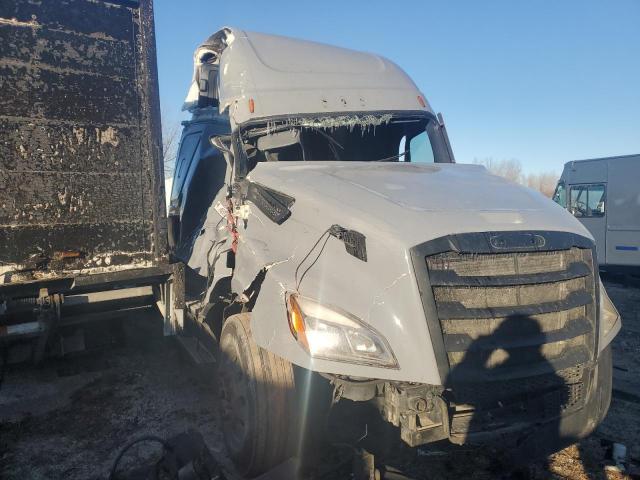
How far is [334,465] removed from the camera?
10.8ft

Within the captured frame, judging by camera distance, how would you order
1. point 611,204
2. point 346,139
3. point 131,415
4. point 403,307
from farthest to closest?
1. point 611,204
2. point 346,139
3. point 131,415
4. point 403,307

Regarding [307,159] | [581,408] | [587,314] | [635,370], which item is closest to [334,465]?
[581,408]

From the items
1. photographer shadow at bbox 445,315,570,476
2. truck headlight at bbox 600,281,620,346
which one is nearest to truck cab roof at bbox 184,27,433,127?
truck headlight at bbox 600,281,620,346

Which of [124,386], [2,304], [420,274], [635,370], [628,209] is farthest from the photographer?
[628,209]

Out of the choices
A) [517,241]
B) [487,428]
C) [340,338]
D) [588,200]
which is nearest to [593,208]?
[588,200]

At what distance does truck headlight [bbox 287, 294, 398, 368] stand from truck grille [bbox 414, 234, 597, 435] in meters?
0.34

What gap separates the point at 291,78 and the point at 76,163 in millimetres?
1970

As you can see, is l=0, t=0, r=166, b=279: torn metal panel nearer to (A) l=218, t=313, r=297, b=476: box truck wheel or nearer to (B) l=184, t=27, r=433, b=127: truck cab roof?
(B) l=184, t=27, r=433, b=127: truck cab roof

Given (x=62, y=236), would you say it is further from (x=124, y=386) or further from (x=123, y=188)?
(x=124, y=386)

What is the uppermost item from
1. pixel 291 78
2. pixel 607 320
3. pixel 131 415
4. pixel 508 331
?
pixel 291 78

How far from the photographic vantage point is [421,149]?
4695 millimetres

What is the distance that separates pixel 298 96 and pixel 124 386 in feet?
10.9

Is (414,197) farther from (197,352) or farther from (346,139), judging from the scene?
(197,352)

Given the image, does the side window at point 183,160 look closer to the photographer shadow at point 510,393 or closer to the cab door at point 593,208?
the photographer shadow at point 510,393
